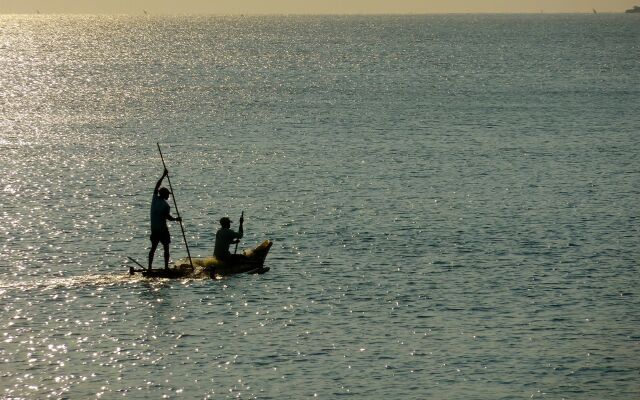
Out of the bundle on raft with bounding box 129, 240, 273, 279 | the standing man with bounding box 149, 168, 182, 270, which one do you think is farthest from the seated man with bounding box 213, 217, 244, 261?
the standing man with bounding box 149, 168, 182, 270

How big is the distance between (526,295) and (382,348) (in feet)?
20.2

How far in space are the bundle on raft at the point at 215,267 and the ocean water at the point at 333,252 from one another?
0.25 m

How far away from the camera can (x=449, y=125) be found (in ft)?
241

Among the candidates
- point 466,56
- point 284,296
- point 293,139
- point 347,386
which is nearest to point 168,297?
point 284,296

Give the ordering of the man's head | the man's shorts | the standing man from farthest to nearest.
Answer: the man's shorts
the standing man
the man's head

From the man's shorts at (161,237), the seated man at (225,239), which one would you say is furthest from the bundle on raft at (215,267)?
the man's shorts at (161,237)

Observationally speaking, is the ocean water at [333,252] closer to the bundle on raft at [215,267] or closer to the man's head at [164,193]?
the bundle on raft at [215,267]

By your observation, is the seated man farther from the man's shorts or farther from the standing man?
the man's shorts

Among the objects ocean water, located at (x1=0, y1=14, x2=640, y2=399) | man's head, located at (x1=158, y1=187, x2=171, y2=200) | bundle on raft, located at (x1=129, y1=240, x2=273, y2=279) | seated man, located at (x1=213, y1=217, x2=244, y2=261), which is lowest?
ocean water, located at (x1=0, y1=14, x2=640, y2=399)

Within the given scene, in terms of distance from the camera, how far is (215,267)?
32.0 metres

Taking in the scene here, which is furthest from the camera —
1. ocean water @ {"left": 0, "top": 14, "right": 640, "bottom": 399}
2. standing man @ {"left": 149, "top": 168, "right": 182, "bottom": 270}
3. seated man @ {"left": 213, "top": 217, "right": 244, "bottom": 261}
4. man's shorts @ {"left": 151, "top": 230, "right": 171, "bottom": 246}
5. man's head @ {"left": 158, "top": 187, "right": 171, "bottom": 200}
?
seated man @ {"left": 213, "top": 217, "right": 244, "bottom": 261}

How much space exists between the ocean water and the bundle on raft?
25cm

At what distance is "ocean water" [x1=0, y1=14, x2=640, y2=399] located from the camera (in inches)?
973

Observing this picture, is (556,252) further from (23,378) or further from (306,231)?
(23,378)
